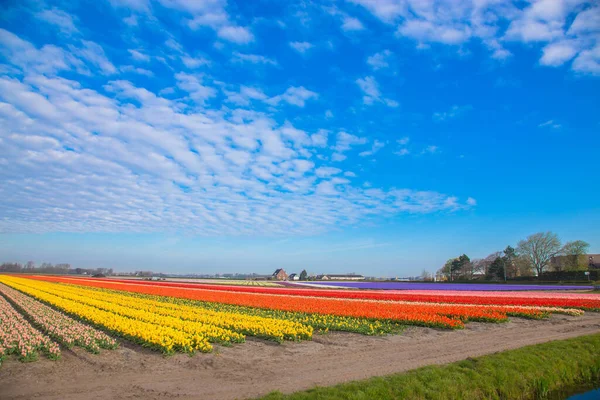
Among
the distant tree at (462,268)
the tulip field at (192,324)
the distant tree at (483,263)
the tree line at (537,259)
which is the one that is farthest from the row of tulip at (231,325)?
the distant tree at (483,263)

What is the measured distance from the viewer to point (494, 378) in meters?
10.3

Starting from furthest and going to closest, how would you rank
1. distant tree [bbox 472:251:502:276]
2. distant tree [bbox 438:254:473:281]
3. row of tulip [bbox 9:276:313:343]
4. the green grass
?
distant tree [bbox 472:251:502:276] < distant tree [bbox 438:254:473:281] < row of tulip [bbox 9:276:313:343] < the green grass

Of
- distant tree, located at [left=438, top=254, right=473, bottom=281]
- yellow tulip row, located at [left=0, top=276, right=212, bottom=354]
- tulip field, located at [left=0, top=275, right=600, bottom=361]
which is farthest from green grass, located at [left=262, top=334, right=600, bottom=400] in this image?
distant tree, located at [left=438, top=254, right=473, bottom=281]

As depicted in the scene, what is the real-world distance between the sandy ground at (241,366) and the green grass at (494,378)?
842mm

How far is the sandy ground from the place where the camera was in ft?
28.6

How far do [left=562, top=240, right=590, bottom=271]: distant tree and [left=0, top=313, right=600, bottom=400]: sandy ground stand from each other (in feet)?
266

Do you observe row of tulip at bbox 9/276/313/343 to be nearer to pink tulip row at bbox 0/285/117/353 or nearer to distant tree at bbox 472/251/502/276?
pink tulip row at bbox 0/285/117/353

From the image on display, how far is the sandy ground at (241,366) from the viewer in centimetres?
871

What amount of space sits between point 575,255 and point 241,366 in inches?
3789

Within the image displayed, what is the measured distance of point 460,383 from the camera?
383 inches

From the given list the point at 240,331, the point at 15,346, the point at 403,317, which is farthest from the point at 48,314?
the point at 403,317

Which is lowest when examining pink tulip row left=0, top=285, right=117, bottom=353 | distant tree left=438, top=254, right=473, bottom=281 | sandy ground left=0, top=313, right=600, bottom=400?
sandy ground left=0, top=313, right=600, bottom=400

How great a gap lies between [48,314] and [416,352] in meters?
20.0

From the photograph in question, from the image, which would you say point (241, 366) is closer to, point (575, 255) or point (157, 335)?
point (157, 335)
